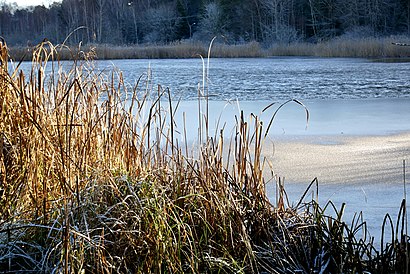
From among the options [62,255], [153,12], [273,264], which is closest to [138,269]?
[62,255]

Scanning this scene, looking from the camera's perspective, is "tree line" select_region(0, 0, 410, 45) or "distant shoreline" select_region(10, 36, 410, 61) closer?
"distant shoreline" select_region(10, 36, 410, 61)

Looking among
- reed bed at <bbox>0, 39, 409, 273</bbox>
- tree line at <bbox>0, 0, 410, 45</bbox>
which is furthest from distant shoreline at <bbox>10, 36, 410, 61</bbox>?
reed bed at <bbox>0, 39, 409, 273</bbox>

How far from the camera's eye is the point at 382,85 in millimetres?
8734

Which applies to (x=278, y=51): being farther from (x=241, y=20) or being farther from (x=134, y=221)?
(x=134, y=221)

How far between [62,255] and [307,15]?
35.2 m

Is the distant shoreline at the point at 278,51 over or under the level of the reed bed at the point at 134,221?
over

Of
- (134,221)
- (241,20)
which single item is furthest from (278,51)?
(134,221)

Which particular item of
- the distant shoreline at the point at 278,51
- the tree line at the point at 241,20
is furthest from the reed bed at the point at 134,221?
the tree line at the point at 241,20

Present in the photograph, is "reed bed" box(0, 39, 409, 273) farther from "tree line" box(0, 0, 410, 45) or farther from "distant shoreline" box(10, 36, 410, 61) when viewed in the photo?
"tree line" box(0, 0, 410, 45)

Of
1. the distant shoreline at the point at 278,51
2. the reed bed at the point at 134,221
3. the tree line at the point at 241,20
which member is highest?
the tree line at the point at 241,20

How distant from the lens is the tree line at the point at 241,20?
31.4m

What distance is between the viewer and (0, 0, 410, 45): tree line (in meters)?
31.4

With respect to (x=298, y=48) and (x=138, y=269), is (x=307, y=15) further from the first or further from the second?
(x=138, y=269)

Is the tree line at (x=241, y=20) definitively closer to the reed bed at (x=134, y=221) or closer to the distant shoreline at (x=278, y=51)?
the distant shoreline at (x=278, y=51)
